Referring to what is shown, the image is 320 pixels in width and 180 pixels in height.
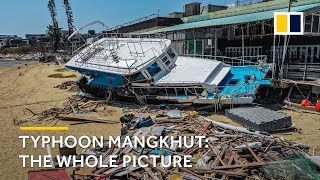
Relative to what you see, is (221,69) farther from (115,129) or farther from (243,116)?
(115,129)

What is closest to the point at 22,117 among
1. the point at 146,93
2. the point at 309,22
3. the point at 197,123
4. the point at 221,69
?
the point at 146,93

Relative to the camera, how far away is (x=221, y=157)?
1107 cm

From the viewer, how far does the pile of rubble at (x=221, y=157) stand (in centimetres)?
973

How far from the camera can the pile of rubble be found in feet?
31.9

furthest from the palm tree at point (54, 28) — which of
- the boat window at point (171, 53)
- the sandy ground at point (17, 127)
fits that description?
the boat window at point (171, 53)

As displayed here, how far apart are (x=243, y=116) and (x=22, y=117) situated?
42.7 feet

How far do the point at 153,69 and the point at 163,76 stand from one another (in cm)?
83

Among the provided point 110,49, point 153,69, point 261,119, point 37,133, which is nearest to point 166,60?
point 153,69

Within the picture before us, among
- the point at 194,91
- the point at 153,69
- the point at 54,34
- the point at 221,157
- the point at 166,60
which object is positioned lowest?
the point at 221,157

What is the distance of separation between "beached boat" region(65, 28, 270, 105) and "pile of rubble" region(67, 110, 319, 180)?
148 inches

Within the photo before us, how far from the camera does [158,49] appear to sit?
2158 cm

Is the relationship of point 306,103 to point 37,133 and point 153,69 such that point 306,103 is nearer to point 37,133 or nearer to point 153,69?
point 153,69

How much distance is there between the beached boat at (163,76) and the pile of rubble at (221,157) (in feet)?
12.4

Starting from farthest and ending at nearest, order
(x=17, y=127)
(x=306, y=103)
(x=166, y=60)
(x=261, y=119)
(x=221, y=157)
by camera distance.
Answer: (x=166, y=60) → (x=306, y=103) → (x=17, y=127) → (x=261, y=119) → (x=221, y=157)
